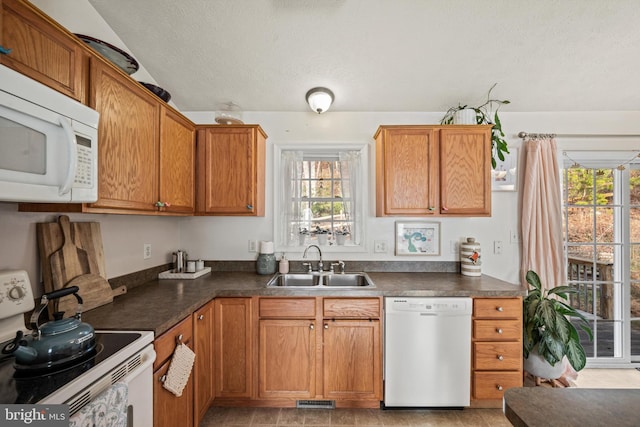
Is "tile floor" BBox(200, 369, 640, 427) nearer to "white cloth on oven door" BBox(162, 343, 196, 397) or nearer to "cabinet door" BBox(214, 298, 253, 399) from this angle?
"cabinet door" BBox(214, 298, 253, 399)

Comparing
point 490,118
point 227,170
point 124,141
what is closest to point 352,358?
point 227,170

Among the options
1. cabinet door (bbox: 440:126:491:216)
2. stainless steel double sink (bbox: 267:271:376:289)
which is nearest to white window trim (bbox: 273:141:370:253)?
stainless steel double sink (bbox: 267:271:376:289)

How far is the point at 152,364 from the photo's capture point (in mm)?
1229

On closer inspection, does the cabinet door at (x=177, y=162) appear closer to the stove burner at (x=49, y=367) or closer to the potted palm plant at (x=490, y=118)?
the stove burner at (x=49, y=367)

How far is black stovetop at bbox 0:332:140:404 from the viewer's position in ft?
2.56

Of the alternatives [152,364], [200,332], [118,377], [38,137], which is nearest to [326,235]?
[200,332]

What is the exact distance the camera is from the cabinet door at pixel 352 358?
194cm

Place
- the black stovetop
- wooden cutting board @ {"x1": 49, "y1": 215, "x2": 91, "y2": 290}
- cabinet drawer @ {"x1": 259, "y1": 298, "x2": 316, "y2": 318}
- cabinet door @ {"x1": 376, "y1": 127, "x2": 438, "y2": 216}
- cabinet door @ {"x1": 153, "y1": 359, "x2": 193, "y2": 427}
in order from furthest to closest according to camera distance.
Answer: cabinet door @ {"x1": 376, "y1": 127, "x2": 438, "y2": 216}, cabinet drawer @ {"x1": 259, "y1": 298, "x2": 316, "y2": 318}, wooden cutting board @ {"x1": 49, "y1": 215, "x2": 91, "y2": 290}, cabinet door @ {"x1": 153, "y1": 359, "x2": 193, "y2": 427}, the black stovetop

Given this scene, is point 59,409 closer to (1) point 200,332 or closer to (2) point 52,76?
(1) point 200,332

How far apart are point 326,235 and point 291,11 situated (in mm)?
1730

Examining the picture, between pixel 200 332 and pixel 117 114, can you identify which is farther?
pixel 200 332

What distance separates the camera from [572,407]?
67 cm

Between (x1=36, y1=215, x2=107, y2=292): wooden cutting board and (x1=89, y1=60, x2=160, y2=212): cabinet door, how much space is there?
1.05 feet

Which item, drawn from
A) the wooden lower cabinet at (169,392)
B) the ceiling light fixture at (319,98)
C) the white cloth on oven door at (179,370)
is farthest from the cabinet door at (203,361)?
the ceiling light fixture at (319,98)
